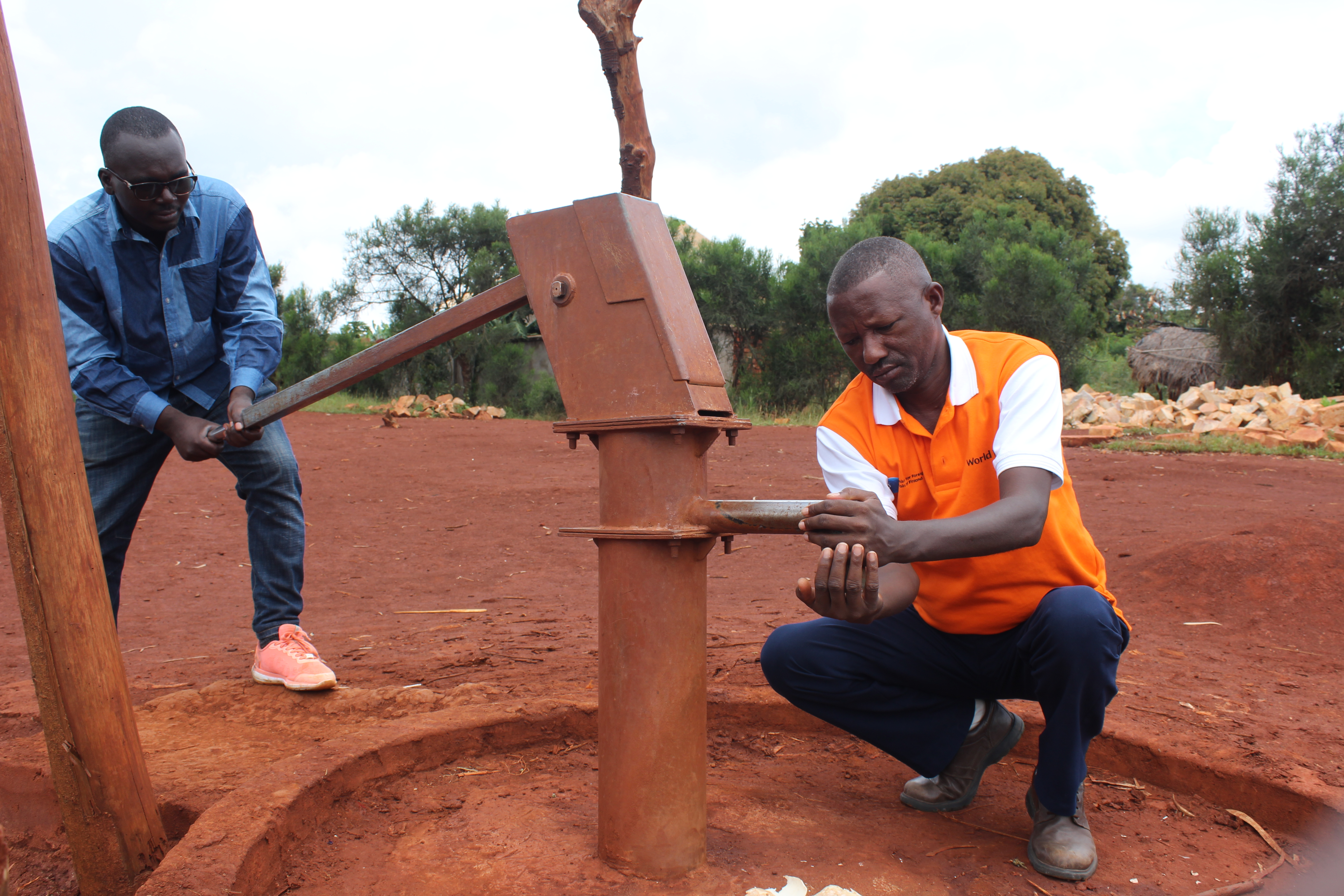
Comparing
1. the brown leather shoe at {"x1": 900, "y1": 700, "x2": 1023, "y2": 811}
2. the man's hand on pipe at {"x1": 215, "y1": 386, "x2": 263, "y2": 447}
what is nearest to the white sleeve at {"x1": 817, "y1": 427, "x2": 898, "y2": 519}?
the brown leather shoe at {"x1": 900, "y1": 700, "x2": 1023, "y2": 811}

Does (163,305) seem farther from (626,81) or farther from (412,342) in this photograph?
(626,81)

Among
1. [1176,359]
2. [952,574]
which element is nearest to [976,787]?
[952,574]

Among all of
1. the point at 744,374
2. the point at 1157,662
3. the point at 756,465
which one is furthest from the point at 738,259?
the point at 1157,662

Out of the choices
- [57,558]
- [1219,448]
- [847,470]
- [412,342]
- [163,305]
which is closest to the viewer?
[57,558]

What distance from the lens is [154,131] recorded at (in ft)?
7.44

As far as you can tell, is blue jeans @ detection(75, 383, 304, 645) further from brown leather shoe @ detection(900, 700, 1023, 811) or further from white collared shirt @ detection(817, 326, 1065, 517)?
brown leather shoe @ detection(900, 700, 1023, 811)

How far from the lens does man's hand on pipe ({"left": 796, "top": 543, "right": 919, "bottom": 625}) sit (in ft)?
4.76

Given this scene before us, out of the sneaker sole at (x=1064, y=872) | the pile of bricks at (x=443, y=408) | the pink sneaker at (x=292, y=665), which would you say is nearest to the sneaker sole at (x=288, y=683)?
the pink sneaker at (x=292, y=665)

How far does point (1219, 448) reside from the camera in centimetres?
898

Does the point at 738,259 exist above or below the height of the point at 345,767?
above

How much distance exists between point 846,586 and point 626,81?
2.98 meters

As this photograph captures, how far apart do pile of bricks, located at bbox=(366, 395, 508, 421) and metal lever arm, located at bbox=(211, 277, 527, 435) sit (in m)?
12.0

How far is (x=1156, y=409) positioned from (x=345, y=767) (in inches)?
488

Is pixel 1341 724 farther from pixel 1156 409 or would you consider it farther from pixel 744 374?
pixel 744 374
